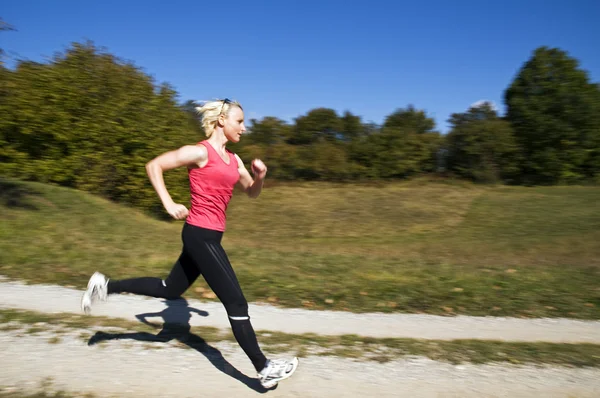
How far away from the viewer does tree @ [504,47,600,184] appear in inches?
1147

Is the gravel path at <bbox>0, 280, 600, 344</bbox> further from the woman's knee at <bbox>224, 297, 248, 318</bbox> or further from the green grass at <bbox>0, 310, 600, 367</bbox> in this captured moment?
the woman's knee at <bbox>224, 297, 248, 318</bbox>

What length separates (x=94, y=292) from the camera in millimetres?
4387

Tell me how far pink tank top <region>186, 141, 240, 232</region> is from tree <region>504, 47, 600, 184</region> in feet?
94.6

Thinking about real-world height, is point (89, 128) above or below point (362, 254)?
above

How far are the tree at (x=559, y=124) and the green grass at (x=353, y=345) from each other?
26334mm

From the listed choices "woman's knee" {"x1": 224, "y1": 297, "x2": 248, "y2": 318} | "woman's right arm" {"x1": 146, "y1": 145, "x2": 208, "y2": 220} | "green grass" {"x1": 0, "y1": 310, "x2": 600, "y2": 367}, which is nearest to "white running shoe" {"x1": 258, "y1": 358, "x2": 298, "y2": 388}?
"woman's knee" {"x1": 224, "y1": 297, "x2": 248, "y2": 318}

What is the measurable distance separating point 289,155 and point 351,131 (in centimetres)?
366

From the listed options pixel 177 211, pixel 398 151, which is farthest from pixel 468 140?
pixel 177 211

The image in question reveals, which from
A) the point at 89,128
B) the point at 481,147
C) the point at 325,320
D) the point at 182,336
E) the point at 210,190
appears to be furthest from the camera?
the point at 481,147

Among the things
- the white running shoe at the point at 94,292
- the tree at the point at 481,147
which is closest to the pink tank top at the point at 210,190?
the white running shoe at the point at 94,292

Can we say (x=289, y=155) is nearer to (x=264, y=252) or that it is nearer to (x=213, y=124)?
(x=264, y=252)

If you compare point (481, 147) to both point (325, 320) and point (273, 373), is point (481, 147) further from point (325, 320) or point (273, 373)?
point (273, 373)

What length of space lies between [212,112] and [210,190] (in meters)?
0.60

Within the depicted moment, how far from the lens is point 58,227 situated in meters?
10.3
